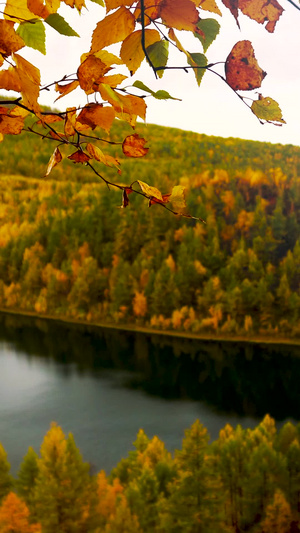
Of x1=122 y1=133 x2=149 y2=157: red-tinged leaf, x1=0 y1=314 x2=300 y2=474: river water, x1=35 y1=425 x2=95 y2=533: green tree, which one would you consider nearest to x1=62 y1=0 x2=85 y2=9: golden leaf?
x1=122 y1=133 x2=149 y2=157: red-tinged leaf

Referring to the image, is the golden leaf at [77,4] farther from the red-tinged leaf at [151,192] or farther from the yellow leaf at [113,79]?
the red-tinged leaf at [151,192]

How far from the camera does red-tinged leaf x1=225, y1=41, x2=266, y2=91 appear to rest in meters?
0.92

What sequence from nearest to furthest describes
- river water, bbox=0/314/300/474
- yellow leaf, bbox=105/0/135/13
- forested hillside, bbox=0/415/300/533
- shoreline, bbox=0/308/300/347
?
yellow leaf, bbox=105/0/135/13 → forested hillside, bbox=0/415/300/533 → river water, bbox=0/314/300/474 → shoreline, bbox=0/308/300/347

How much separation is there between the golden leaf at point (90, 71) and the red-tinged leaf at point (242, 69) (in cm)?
25

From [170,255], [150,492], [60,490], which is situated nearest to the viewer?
[60,490]

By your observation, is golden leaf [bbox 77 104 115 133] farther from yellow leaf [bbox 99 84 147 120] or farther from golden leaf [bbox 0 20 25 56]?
golden leaf [bbox 0 20 25 56]

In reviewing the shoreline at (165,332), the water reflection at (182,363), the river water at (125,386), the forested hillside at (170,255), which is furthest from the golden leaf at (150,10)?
the shoreline at (165,332)

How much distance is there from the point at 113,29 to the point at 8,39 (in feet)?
0.61

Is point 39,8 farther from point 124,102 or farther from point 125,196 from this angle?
point 125,196

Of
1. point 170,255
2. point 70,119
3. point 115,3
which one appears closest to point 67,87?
point 70,119

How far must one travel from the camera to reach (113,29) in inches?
32.1

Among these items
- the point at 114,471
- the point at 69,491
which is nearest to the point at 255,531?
the point at 114,471

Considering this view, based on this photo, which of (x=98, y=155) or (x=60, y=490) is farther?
(x=60, y=490)

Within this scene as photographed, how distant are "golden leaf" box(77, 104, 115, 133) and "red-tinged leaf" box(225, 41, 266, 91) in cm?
24
